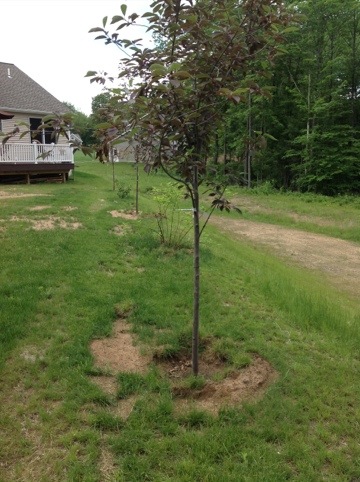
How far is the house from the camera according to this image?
15.9 meters

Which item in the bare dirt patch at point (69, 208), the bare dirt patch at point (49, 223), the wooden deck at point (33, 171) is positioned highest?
the wooden deck at point (33, 171)

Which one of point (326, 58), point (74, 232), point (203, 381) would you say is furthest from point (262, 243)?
point (326, 58)

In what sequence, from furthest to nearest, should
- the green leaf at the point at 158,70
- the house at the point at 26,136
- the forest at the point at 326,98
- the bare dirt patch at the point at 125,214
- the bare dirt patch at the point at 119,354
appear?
1. the forest at the point at 326,98
2. the house at the point at 26,136
3. the bare dirt patch at the point at 125,214
4. the bare dirt patch at the point at 119,354
5. the green leaf at the point at 158,70

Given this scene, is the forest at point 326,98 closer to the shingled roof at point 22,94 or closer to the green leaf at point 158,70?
the shingled roof at point 22,94

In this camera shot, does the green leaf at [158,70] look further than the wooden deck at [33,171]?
No

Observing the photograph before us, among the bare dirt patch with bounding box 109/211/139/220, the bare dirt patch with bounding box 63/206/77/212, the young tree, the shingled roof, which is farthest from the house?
the young tree

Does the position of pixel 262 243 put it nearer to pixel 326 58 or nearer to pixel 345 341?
pixel 345 341

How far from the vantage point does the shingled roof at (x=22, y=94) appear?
18.3 meters

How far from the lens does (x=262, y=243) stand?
11172 millimetres

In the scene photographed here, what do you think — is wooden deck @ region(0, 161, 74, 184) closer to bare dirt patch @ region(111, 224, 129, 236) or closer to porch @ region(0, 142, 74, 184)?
porch @ region(0, 142, 74, 184)

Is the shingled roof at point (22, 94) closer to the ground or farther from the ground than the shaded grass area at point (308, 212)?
farther from the ground

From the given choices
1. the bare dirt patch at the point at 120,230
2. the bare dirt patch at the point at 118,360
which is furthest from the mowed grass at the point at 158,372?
the bare dirt patch at the point at 120,230

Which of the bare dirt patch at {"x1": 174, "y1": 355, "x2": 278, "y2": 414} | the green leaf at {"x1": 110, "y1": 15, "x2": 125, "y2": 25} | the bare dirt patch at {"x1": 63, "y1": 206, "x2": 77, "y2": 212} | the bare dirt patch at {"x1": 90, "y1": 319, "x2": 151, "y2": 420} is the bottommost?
the bare dirt patch at {"x1": 174, "y1": 355, "x2": 278, "y2": 414}

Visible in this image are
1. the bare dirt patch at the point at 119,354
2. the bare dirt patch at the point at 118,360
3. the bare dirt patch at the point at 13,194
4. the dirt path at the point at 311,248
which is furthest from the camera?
the bare dirt patch at the point at 13,194
